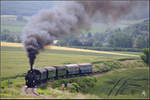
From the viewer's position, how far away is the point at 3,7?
94875 millimetres

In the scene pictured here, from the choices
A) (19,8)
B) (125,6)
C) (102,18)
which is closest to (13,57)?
(102,18)

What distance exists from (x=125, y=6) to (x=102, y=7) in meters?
4.71

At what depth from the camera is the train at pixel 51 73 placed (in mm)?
29469

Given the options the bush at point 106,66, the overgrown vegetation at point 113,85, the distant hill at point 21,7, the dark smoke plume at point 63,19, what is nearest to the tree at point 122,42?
the bush at point 106,66

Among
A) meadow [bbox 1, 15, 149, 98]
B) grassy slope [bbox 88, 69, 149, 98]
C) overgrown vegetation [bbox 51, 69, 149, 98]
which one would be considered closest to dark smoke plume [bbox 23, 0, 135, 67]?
meadow [bbox 1, 15, 149, 98]

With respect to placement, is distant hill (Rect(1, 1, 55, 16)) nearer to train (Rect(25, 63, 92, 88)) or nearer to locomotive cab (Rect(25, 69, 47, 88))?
train (Rect(25, 63, 92, 88))

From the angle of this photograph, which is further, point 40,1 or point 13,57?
point 40,1

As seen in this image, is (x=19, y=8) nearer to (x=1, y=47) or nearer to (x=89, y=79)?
(x=1, y=47)

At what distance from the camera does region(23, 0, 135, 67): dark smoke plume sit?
98.3ft

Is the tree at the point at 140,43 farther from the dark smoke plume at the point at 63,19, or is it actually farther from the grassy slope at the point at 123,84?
the grassy slope at the point at 123,84

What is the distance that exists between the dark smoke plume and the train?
4.25ft

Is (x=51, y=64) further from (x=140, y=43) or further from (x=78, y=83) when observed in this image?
(x=140, y=43)

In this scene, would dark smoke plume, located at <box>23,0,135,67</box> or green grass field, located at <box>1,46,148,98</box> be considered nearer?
dark smoke plume, located at <box>23,0,135,67</box>

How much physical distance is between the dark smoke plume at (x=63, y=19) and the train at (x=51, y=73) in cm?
129
